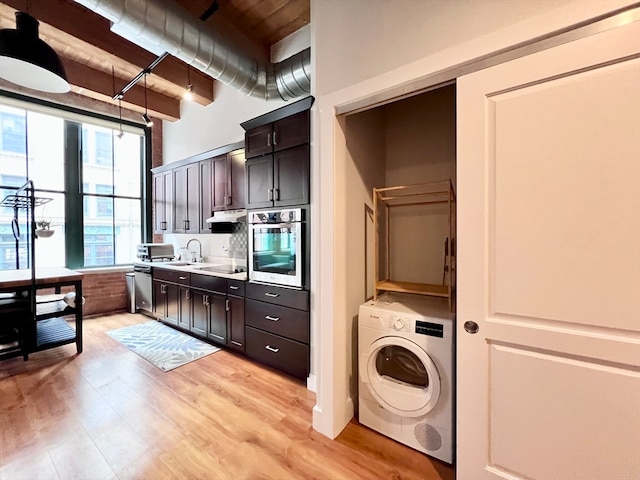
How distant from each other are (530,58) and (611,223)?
0.78 meters

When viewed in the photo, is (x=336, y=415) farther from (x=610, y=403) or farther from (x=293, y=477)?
(x=610, y=403)

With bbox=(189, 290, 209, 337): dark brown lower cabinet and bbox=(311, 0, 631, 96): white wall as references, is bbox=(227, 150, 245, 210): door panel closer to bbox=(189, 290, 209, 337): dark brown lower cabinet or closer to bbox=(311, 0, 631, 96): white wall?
bbox=(189, 290, 209, 337): dark brown lower cabinet

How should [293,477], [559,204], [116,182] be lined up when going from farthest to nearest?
[116,182], [293,477], [559,204]

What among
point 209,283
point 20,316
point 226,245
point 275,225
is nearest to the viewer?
point 275,225

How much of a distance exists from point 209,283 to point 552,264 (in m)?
3.20

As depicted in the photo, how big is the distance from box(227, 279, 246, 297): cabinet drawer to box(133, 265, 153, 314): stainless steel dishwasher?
2.02 m

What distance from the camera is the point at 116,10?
205 centimetres

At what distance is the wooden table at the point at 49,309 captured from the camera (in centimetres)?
275

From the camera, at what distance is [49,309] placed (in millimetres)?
3070

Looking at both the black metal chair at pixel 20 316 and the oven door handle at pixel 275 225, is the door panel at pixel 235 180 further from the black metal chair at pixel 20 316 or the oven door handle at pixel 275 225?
the black metal chair at pixel 20 316

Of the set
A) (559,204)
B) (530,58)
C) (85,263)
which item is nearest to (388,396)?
(559,204)

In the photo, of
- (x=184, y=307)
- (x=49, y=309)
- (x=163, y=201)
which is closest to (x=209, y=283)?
(x=184, y=307)

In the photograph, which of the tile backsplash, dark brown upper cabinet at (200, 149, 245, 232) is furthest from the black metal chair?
the tile backsplash

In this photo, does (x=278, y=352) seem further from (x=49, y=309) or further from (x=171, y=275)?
(x=49, y=309)
